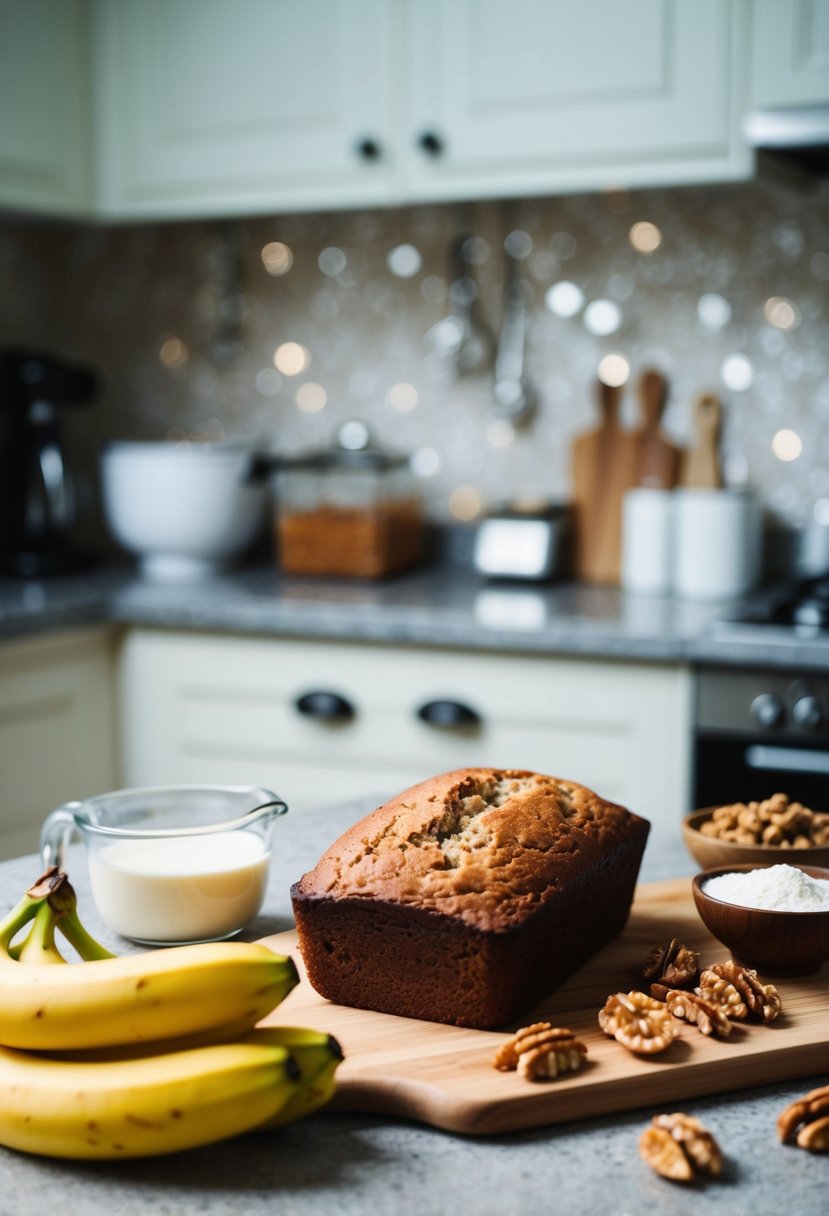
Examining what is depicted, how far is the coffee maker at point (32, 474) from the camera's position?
264cm

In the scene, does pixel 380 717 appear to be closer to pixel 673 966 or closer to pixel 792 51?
pixel 792 51

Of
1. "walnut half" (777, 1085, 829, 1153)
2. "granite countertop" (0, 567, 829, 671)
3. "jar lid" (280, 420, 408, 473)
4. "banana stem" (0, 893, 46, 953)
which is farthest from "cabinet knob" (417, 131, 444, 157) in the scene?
"walnut half" (777, 1085, 829, 1153)

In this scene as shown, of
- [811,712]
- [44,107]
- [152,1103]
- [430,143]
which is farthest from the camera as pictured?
[44,107]

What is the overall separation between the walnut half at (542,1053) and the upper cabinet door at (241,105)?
6.38 ft

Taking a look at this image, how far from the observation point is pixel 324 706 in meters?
2.30

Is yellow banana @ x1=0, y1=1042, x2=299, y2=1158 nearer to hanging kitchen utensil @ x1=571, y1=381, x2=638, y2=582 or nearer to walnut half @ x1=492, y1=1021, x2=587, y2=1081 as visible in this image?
walnut half @ x1=492, y1=1021, x2=587, y2=1081

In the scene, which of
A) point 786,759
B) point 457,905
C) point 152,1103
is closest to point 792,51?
point 786,759

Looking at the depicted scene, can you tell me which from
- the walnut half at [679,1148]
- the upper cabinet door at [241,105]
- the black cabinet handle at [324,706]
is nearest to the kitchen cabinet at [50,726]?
the black cabinet handle at [324,706]

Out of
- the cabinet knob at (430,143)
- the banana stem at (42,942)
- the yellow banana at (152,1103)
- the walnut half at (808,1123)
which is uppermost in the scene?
the cabinet knob at (430,143)

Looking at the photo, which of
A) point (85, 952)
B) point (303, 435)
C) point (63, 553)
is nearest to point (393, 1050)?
point (85, 952)

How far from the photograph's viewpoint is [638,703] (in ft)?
6.90

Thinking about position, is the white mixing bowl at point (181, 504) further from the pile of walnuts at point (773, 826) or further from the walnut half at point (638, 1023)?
the walnut half at point (638, 1023)

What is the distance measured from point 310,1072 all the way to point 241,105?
2.20 metres

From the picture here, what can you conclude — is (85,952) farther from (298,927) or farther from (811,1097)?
(811,1097)
